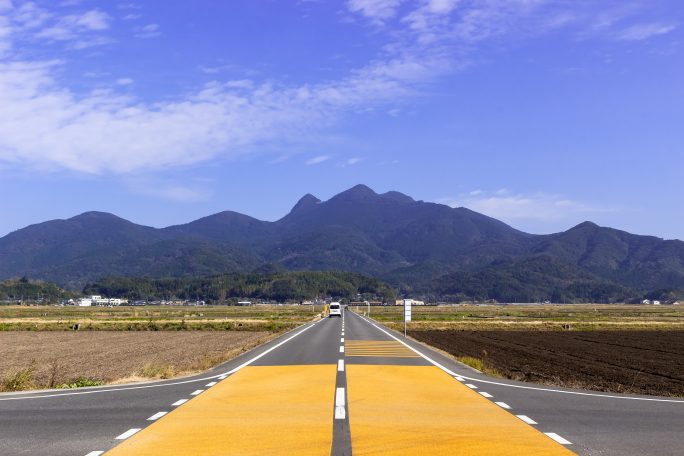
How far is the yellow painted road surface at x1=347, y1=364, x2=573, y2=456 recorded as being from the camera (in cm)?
859

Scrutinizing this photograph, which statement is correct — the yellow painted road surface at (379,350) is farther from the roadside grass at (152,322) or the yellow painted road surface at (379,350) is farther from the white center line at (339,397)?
the roadside grass at (152,322)

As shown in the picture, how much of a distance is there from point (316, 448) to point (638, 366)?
21.3 metres

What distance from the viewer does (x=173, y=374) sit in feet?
58.7

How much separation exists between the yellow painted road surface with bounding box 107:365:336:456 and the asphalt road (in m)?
0.02

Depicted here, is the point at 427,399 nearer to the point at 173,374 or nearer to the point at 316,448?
the point at 316,448

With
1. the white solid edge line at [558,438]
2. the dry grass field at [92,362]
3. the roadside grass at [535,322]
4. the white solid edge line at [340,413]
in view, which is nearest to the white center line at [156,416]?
the white solid edge line at [340,413]

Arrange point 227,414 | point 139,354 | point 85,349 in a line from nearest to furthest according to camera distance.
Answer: point 227,414 → point 139,354 → point 85,349

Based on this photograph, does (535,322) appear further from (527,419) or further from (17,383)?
(527,419)

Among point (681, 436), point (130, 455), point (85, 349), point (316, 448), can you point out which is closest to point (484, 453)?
point (316, 448)

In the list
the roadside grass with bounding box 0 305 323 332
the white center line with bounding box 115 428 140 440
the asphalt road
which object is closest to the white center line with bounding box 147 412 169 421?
the asphalt road

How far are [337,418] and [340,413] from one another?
50cm

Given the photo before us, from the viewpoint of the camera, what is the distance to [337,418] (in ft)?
35.5

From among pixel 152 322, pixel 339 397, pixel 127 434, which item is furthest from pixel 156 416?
pixel 152 322

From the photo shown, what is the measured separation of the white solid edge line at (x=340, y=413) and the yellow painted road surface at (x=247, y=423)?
13 centimetres
